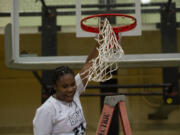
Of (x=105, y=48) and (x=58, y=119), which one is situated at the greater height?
(x=105, y=48)

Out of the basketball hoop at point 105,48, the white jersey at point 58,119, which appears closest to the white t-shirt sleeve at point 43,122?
the white jersey at point 58,119

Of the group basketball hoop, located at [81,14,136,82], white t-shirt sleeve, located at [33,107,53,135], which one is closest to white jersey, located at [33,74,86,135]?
white t-shirt sleeve, located at [33,107,53,135]

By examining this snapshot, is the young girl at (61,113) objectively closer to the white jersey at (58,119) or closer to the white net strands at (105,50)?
the white jersey at (58,119)

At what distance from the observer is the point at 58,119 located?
83 cm

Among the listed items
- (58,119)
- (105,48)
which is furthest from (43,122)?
(105,48)

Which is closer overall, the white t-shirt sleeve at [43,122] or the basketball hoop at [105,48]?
the white t-shirt sleeve at [43,122]

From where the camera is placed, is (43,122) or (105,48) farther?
(105,48)

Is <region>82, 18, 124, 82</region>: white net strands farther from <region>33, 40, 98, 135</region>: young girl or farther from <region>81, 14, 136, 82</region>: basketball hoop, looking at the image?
<region>33, 40, 98, 135</region>: young girl

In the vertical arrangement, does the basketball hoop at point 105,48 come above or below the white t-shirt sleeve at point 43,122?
above

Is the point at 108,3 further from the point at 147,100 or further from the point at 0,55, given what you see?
the point at 0,55

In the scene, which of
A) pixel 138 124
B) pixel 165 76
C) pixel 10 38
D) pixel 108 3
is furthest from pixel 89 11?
pixel 138 124

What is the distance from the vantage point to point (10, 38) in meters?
1.50

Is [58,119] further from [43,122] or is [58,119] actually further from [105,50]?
[105,50]

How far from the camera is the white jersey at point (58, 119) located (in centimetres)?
80
